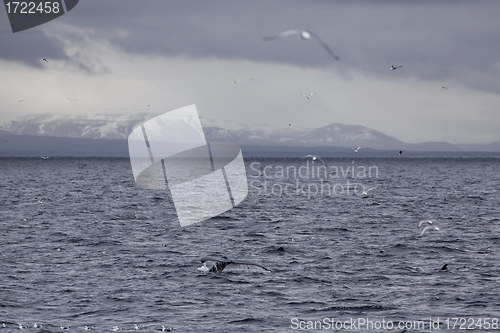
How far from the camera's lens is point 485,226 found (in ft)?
129

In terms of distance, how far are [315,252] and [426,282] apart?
758 cm

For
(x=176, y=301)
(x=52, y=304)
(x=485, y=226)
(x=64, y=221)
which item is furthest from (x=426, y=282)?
(x=64, y=221)

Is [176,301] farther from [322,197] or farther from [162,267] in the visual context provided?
[322,197]

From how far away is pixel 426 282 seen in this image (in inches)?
890

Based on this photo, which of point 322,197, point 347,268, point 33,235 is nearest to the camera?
point 347,268

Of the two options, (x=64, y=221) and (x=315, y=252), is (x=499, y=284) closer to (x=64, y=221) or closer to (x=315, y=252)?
(x=315, y=252)

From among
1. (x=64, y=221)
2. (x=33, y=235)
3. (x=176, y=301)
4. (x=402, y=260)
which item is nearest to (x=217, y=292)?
(x=176, y=301)

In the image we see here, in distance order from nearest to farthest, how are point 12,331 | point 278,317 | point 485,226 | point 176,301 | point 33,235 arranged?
point 12,331, point 278,317, point 176,301, point 33,235, point 485,226

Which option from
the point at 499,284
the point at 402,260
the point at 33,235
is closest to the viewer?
the point at 499,284

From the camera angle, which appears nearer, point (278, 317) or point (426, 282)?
point (278, 317)

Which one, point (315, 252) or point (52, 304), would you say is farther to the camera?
point (315, 252)

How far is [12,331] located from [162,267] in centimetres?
909

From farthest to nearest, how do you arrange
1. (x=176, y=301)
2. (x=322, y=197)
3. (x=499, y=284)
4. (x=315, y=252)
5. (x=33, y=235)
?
(x=322, y=197)
(x=33, y=235)
(x=315, y=252)
(x=499, y=284)
(x=176, y=301)

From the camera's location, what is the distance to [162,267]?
25.1 metres
